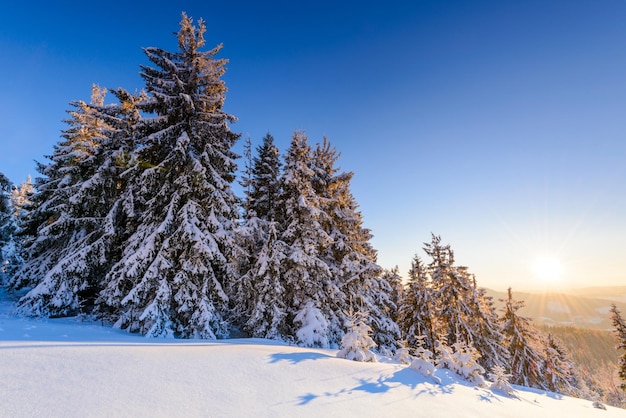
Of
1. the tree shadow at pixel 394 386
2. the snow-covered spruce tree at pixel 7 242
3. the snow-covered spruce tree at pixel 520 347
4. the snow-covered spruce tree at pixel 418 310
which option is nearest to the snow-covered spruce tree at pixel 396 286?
the snow-covered spruce tree at pixel 418 310

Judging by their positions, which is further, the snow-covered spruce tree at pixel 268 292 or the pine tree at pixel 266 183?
the pine tree at pixel 266 183

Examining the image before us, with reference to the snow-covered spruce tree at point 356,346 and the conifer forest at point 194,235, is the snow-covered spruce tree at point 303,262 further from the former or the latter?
the snow-covered spruce tree at point 356,346

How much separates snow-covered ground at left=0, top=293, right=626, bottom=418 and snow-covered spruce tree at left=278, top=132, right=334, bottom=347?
7.19m

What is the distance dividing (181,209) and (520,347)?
101ft

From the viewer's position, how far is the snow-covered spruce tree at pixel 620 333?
24422mm

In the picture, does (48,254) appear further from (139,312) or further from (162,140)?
(162,140)

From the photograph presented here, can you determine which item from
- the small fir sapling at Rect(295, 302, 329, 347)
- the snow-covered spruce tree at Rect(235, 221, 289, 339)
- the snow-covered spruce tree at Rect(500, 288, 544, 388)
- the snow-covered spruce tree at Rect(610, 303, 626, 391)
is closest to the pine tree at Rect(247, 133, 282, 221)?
the snow-covered spruce tree at Rect(235, 221, 289, 339)

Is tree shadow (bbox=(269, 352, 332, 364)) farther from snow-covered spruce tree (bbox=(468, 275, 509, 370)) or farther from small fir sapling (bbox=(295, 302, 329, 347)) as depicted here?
snow-covered spruce tree (bbox=(468, 275, 509, 370))

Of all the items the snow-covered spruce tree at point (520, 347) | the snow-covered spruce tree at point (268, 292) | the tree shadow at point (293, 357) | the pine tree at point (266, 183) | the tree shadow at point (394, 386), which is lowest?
the snow-covered spruce tree at point (520, 347)

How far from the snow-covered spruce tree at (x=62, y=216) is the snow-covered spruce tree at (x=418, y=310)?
2198 centimetres

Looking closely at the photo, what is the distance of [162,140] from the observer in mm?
13797

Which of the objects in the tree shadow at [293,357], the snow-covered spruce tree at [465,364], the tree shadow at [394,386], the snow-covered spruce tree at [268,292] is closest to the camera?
the tree shadow at [394,386]

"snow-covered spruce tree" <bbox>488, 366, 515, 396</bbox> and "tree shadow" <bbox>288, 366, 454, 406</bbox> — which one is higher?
"tree shadow" <bbox>288, 366, 454, 406</bbox>

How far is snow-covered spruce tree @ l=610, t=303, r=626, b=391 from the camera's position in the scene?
961 inches
